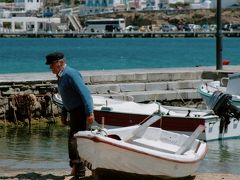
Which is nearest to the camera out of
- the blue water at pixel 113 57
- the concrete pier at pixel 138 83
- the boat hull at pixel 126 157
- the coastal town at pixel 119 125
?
the boat hull at pixel 126 157

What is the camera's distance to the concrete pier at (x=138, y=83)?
22891 millimetres

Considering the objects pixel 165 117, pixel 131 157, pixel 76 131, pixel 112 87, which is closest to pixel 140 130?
pixel 76 131

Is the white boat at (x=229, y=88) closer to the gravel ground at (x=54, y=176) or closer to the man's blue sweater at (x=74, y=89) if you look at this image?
the gravel ground at (x=54, y=176)

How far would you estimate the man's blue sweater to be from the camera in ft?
37.2

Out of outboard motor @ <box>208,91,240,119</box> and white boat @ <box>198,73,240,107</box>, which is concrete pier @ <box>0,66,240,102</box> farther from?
outboard motor @ <box>208,91,240,119</box>

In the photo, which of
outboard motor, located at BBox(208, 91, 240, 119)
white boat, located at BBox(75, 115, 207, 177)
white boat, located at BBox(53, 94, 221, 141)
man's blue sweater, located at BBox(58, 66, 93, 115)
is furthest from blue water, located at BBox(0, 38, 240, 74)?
white boat, located at BBox(75, 115, 207, 177)

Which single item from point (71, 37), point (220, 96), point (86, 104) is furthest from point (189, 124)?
Answer: point (71, 37)

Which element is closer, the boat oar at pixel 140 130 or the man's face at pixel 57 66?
the man's face at pixel 57 66

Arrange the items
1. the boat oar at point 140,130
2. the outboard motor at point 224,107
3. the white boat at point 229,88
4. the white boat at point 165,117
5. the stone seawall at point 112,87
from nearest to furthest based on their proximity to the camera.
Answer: the boat oar at point 140,130 < the white boat at point 165,117 < the outboard motor at point 224,107 < the white boat at point 229,88 < the stone seawall at point 112,87

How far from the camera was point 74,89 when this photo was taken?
11.4m

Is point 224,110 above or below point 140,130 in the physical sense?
below

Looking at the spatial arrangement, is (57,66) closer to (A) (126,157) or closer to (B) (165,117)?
(A) (126,157)

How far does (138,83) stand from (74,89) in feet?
46.1

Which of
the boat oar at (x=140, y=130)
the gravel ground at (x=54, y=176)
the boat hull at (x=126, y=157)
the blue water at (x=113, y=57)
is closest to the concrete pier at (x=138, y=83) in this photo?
the gravel ground at (x=54, y=176)
